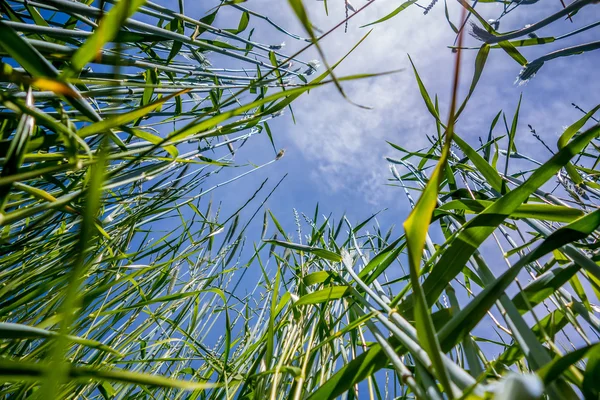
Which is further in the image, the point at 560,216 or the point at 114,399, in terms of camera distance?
the point at 114,399

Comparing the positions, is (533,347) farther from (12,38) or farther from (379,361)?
(12,38)

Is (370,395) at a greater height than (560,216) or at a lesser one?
lesser

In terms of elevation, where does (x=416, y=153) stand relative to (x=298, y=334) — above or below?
above

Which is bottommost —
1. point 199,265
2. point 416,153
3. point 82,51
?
point 82,51

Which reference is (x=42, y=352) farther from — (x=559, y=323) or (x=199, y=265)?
(x=559, y=323)

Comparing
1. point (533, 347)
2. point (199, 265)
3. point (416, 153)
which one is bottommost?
point (533, 347)

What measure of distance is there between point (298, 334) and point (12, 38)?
0.54 m

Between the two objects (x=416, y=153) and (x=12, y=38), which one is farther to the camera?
(x=416, y=153)

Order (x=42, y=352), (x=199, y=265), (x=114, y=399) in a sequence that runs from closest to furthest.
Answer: (x=42, y=352) < (x=114, y=399) < (x=199, y=265)

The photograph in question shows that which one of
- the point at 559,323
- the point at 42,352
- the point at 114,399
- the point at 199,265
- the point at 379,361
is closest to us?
the point at 379,361

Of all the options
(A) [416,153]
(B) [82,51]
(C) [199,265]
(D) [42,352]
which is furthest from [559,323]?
(C) [199,265]

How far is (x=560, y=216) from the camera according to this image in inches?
14.1

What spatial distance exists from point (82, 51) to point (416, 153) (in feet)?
1.84

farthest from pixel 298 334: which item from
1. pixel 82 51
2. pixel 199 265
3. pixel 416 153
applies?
pixel 199 265
